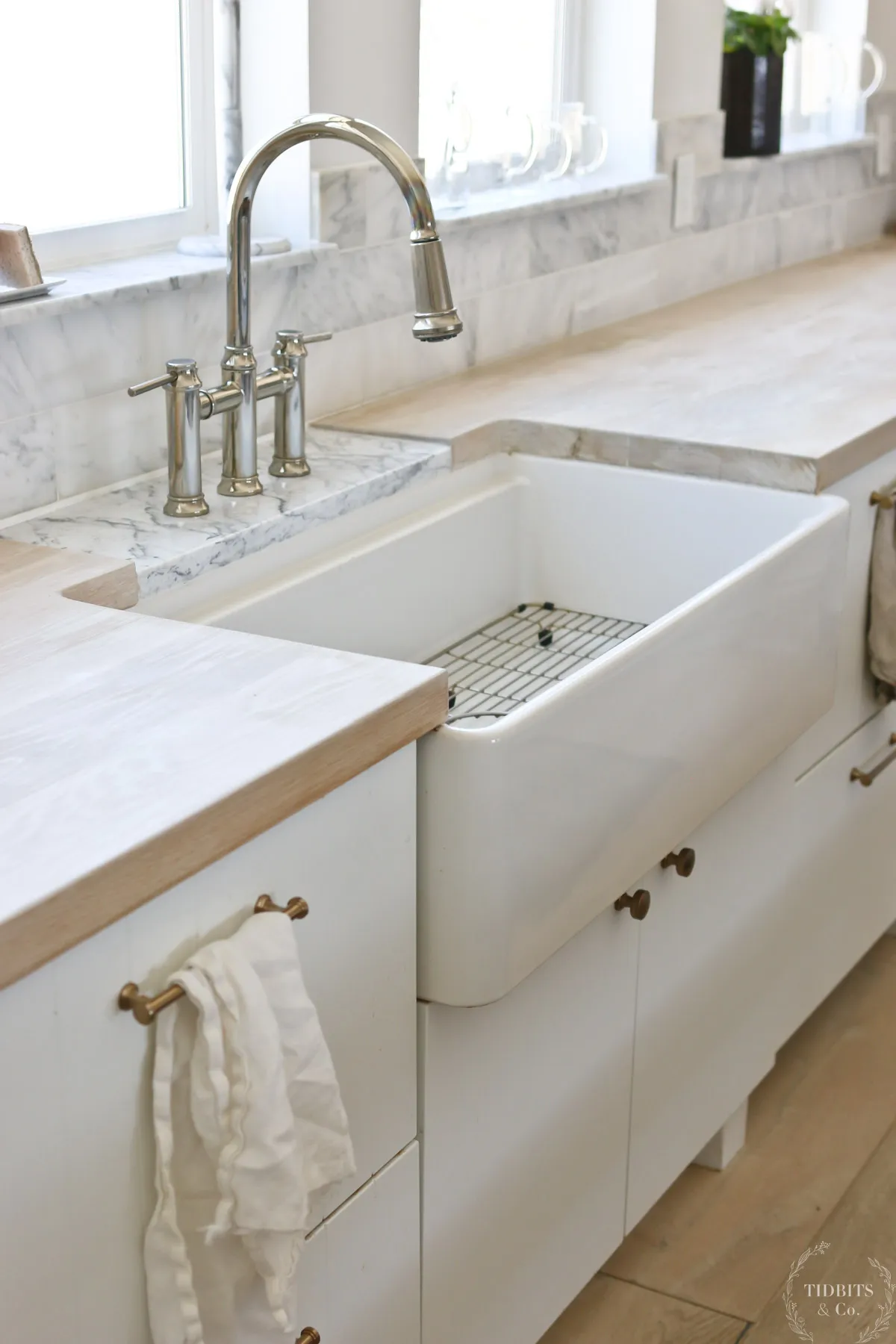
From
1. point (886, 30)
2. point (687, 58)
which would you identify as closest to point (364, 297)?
point (687, 58)

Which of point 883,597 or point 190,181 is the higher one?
point 190,181

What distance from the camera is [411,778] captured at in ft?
3.97

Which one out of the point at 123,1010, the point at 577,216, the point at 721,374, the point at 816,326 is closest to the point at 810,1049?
the point at 721,374

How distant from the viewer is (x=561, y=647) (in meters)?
1.90

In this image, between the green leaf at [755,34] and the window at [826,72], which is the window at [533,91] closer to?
the green leaf at [755,34]

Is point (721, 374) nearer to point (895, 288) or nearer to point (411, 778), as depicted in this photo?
point (895, 288)

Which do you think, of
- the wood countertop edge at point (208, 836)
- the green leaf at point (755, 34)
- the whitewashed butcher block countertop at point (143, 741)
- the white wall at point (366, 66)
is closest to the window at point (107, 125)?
the white wall at point (366, 66)

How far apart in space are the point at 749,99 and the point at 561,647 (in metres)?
1.69

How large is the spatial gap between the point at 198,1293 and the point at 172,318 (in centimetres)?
110

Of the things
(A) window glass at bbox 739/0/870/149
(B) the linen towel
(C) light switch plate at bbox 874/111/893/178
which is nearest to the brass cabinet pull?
(B) the linen towel

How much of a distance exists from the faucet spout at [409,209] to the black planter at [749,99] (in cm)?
175

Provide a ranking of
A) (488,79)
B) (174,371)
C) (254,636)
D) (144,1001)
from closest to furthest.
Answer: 1. (144,1001)
2. (254,636)
3. (174,371)
4. (488,79)

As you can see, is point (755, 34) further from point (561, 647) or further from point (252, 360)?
point (252, 360)

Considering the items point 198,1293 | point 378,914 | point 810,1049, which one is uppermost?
point 378,914
